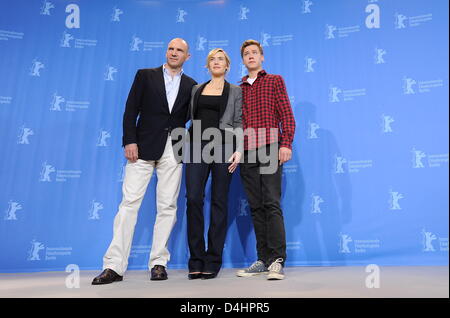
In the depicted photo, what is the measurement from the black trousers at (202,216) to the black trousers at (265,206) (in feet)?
0.54

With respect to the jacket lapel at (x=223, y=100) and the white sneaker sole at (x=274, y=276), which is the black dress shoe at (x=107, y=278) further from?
the jacket lapel at (x=223, y=100)

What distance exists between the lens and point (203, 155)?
2.37 m

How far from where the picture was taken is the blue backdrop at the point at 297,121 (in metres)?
2.86

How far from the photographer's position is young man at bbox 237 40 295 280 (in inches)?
91.7

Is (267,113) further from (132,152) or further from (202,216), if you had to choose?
(132,152)

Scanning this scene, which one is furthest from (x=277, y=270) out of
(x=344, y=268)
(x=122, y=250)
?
(x=122, y=250)

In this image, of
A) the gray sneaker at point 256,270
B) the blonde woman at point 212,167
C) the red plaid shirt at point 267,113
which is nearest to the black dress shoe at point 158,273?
the blonde woman at point 212,167

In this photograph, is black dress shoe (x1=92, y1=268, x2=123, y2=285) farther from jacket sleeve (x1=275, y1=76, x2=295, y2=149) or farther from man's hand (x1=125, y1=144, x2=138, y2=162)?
jacket sleeve (x1=275, y1=76, x2=295, y2=149)

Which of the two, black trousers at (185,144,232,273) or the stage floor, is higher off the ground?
black trousers at (185,144,232,273)

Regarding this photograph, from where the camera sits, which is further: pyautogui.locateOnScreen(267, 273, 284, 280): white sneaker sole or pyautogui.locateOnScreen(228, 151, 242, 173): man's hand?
pyautogui.locateOnScreen(228, 151, 242, 173): man's hand

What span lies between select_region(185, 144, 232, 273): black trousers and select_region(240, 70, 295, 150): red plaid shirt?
28 centimetres

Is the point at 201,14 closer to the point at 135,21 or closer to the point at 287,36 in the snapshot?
the point at 135,21

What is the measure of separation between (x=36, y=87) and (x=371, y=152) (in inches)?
115

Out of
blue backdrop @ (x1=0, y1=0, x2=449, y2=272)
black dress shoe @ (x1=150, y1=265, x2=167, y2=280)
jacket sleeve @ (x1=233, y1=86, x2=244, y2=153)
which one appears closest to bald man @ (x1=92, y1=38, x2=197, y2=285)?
black dress shoe @ (x1=150, y1=265, x2=167, y2=280)
